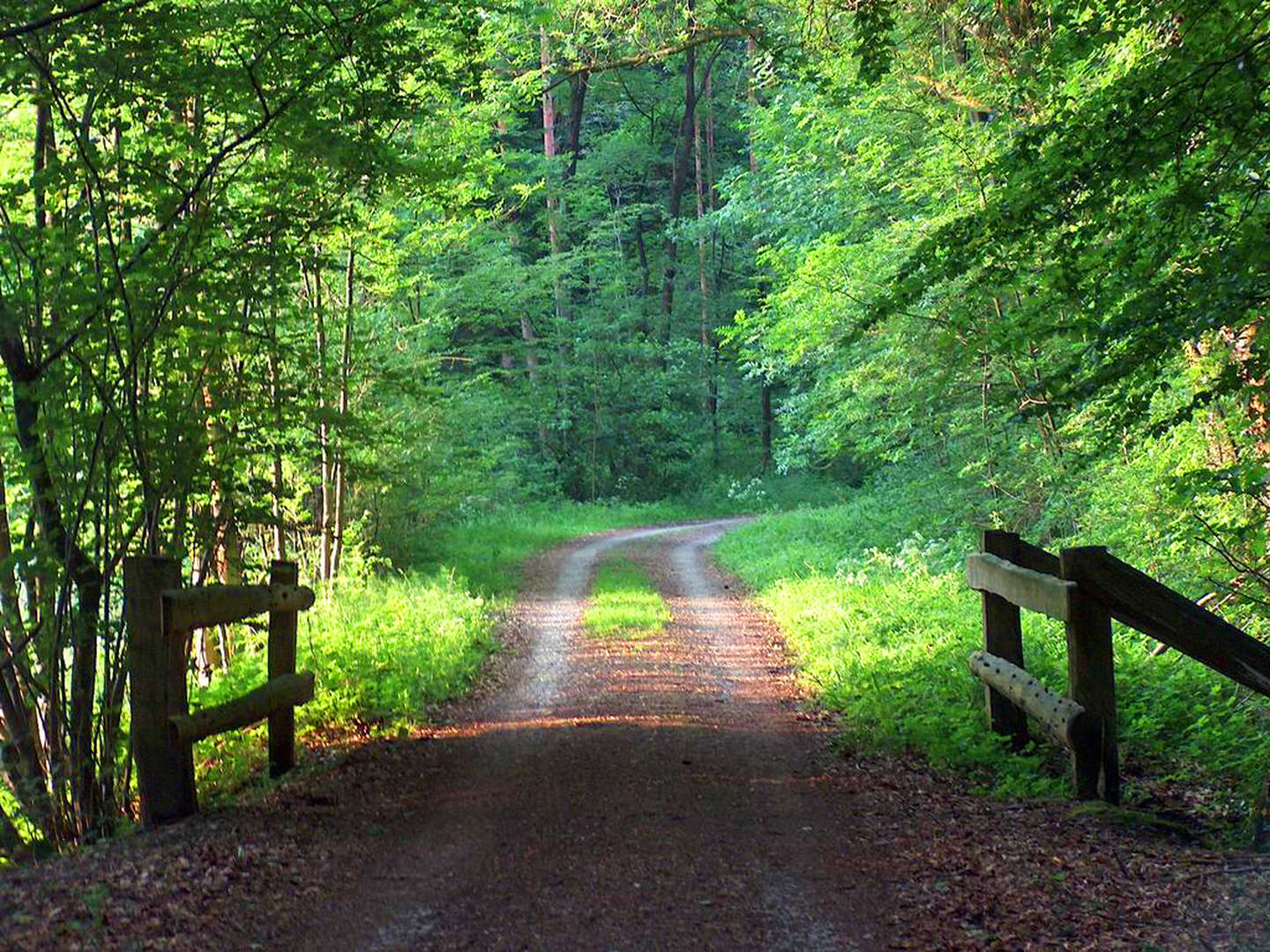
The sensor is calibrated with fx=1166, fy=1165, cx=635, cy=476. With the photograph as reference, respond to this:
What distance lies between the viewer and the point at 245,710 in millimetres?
6777

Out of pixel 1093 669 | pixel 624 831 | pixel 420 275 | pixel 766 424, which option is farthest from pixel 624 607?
pixel 766 424

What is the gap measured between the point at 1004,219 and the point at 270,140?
4.63 m

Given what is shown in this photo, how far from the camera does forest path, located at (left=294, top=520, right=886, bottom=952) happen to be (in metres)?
4.66

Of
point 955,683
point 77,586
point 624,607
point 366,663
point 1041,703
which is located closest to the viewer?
point 1041,703

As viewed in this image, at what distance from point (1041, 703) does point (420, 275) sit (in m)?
13.9

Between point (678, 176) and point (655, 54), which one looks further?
point (678, 176)

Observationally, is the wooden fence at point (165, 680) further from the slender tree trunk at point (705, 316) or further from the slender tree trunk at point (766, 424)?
the slender tree trunk at point (766, 424)

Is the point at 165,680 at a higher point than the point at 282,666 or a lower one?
higher

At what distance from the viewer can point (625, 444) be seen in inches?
1545

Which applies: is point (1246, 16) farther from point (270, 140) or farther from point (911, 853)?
point (270, 140)

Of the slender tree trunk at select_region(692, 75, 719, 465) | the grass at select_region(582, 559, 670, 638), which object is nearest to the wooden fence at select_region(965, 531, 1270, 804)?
the grass at select_region(582, 559, 670, 638)

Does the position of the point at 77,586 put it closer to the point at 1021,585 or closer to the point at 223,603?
the point at 223,603

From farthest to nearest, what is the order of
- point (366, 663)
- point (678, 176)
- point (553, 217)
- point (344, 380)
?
point (678, 176) < point (553, 217) < point (344, 380) < point (366, 663)

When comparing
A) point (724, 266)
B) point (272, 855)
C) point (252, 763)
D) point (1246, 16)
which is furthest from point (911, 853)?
point (724, 266)
